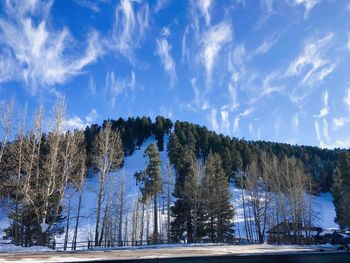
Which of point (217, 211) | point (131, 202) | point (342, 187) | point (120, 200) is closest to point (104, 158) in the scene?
point (120, 200)

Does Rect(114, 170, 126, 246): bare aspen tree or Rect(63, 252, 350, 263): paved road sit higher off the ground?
Rect(114, 170, 126, 246): bare aspen tree

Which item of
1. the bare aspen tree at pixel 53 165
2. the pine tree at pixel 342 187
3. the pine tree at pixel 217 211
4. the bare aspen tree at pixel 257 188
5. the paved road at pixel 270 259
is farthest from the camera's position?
the pine tree at pixel 342 187

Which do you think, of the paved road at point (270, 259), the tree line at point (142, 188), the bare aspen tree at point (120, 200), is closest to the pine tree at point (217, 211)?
the tree line at point (142, 188)

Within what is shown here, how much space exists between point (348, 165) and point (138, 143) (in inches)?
2873

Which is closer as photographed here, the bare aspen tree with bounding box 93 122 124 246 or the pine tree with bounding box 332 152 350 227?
the bare aspen tree with bounding box 93 122 124 246

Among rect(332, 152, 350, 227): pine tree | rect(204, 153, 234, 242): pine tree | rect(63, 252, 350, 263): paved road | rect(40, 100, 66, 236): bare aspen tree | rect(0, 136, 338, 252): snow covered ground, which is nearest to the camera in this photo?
rect(63, 252, 350, 263): paved road

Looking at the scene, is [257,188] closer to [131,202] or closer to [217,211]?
[217,211]

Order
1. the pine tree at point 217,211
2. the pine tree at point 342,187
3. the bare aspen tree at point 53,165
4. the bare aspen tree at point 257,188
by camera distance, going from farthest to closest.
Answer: the pine tree at point 342,187 < the bare aspen tree at point 257,188 < the pine tree at point 217,211 < the bare aspen tree at point 53,165

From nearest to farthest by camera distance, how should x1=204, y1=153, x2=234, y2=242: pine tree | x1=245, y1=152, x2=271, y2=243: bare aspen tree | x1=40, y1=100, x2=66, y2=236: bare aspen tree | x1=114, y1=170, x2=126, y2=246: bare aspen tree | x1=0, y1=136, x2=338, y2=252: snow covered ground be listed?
x1=40, y1=100, x2=66, y2=236: bare aspen tree
x1=114, y1=170, x2=126, y2=246: bare aspen tree
x1=204, y1=153, x2=234, y2=242: pine tree
x1=245, y1=152, x2=271, y2=243: bare aspen tree
x1=0, y1=136, x2=338, y2=252: snow covered ground

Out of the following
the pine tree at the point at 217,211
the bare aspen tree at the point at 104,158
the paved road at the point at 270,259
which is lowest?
the paved road at the point at 270,259

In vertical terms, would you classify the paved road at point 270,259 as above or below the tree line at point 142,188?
below

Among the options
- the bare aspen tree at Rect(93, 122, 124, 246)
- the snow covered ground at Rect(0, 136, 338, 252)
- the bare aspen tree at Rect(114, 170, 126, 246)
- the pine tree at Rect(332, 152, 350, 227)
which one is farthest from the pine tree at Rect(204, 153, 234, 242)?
the pine tree at Rect(332, 152, 350, 227)

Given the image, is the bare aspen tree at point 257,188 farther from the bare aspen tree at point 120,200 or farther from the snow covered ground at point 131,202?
the bare aspen tree at point 120,200

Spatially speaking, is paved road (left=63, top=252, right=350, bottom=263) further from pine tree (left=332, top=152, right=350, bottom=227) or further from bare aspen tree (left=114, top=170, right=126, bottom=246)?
pine tree (left=332, top=152, right=350, bottom=227)
